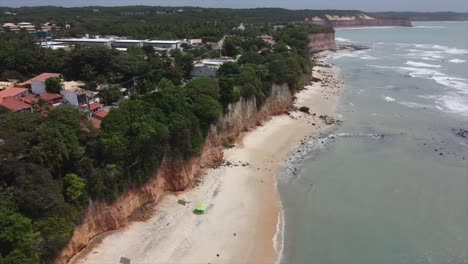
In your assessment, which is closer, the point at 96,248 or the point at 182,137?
the point at 96,248

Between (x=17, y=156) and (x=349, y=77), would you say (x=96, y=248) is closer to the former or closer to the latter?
(x=17, y=156)

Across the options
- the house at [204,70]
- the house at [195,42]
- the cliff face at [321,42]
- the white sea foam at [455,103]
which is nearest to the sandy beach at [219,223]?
the house at [204,70]

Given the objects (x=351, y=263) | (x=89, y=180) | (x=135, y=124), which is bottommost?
(x=351, y=263)

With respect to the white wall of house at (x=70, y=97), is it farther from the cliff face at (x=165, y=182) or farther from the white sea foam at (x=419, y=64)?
the white sea foam at (x=419, y=64)

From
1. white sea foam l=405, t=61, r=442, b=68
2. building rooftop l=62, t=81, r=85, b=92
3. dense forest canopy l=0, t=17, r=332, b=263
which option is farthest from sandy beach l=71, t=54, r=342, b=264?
white sea foam l=405, t=61, r=442, b=68

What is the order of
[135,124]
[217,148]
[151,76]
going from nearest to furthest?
1. [135,124]
2. [217,148]
3. [151,76]

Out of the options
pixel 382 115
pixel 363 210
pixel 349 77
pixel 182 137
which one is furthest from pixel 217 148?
pixel 349 77
